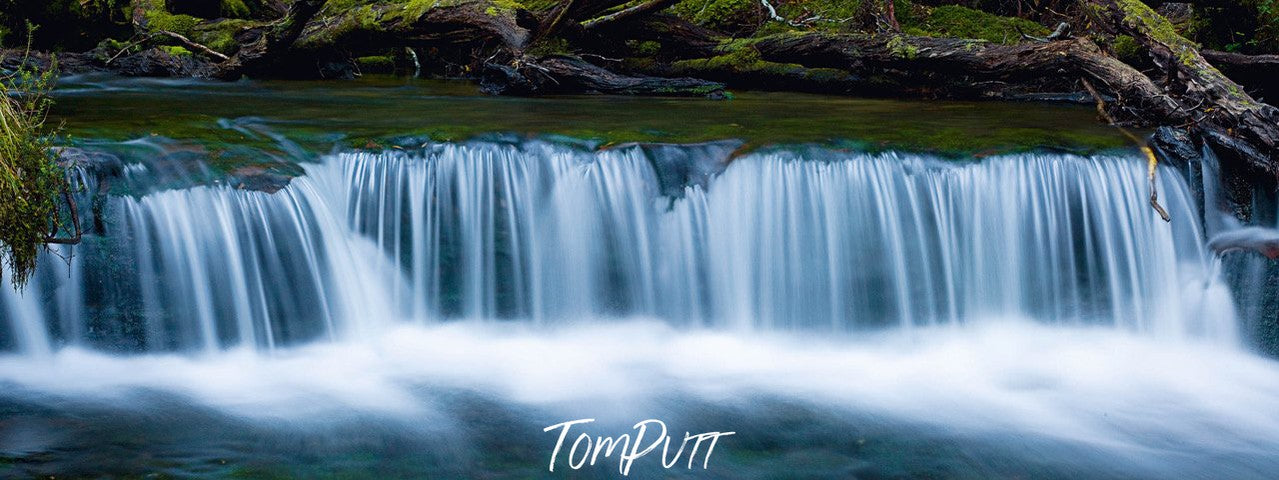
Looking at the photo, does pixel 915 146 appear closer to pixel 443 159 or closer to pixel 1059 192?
pixel 1059 192

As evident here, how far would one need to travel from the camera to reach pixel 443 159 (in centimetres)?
631

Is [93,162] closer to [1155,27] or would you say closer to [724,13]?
[1155,27]

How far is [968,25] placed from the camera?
10828mm

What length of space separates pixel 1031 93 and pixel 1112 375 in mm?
4014

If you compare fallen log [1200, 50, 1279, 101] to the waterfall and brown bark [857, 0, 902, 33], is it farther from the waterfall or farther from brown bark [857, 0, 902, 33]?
brown bark [857, 0, 902, 33]

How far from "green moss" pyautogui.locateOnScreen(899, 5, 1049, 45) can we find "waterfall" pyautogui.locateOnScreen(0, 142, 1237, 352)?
4.35m

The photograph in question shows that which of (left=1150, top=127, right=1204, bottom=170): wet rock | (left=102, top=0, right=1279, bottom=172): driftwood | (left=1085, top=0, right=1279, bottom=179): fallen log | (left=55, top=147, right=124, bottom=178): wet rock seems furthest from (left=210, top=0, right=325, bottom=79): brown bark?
(left=1150, top=127, right=1204, bottom=170): wet rock

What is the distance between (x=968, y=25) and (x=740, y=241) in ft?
18.2

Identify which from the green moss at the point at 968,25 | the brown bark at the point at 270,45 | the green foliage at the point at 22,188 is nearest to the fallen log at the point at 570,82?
the brown bark at the point at 270,45

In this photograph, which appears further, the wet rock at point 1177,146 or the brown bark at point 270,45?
the brown bark at point 270,45

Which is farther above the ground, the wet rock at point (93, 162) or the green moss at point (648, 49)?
the green moss at point (648, 49)

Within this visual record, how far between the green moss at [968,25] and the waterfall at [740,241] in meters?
4.35

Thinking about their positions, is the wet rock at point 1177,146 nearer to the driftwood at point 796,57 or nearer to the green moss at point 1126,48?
the driftwood at point 796,57

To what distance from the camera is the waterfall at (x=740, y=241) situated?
605 cm
